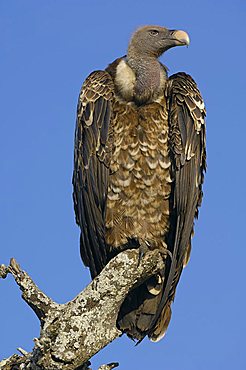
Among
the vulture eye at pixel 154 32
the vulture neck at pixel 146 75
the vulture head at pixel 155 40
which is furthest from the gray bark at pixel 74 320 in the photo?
the vulture eye at pixel 154 32

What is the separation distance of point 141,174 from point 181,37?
6.63ft

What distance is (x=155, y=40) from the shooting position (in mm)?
10180

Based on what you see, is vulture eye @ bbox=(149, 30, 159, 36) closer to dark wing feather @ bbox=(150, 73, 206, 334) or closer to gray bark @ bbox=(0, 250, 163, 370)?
dark wing feather @ bbox=(150, 73, 206, 334)

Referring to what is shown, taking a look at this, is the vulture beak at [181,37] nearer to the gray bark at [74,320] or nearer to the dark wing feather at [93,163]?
the dark wing feather at [93,163]

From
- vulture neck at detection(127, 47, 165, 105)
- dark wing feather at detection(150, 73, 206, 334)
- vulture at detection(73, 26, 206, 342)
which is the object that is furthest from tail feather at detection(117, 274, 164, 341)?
vulture neck at detection(127, 47, 165, 105)

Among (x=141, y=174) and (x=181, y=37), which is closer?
(x=141, y=174)

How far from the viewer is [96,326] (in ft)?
24.3

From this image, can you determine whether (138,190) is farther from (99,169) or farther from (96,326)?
(96,326)

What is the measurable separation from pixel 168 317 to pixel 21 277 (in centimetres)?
283

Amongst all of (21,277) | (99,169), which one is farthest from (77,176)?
(21,277)

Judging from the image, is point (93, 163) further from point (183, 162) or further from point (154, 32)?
point (154, 32)

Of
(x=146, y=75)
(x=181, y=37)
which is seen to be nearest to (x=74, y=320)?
(x=146, y=75)

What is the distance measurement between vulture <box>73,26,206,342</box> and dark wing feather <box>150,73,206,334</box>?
12mm

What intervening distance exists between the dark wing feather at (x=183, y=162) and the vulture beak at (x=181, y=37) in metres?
0.67
